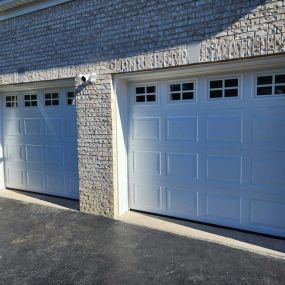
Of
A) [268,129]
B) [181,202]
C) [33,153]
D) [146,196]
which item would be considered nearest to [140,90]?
[146,196]

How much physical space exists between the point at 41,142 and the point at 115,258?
346 cm

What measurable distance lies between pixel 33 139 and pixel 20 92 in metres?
1.12

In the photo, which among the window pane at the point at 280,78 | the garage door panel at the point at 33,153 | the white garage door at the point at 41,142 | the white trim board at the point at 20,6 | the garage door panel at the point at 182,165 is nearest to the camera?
the window pane at the point at 280,78

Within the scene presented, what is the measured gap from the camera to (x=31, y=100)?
599 cm

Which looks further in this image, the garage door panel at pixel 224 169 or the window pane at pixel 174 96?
the window pane at pixel 174 96

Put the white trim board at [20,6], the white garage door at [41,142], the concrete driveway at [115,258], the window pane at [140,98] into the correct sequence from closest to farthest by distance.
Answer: the concrete driveway at [115,258] < the window pane at [140,98] < the white trim board at [20,6] < the white garage door at [41,142]

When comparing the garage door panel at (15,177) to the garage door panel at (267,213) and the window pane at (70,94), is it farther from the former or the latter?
the garage door panel at (267,213)

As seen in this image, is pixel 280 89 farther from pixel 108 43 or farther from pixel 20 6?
pixel 20 6

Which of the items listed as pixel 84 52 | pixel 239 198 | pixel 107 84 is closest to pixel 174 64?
pixel 107 84

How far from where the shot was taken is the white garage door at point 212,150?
149 inches

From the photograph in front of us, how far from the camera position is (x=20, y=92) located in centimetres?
611

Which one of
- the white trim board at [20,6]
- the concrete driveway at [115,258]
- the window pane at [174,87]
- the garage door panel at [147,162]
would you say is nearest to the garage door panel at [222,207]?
the concrete driveway at [115,258]

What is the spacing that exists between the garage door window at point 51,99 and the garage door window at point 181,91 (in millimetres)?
2560

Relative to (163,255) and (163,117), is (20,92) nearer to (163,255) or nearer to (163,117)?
(163,117)
